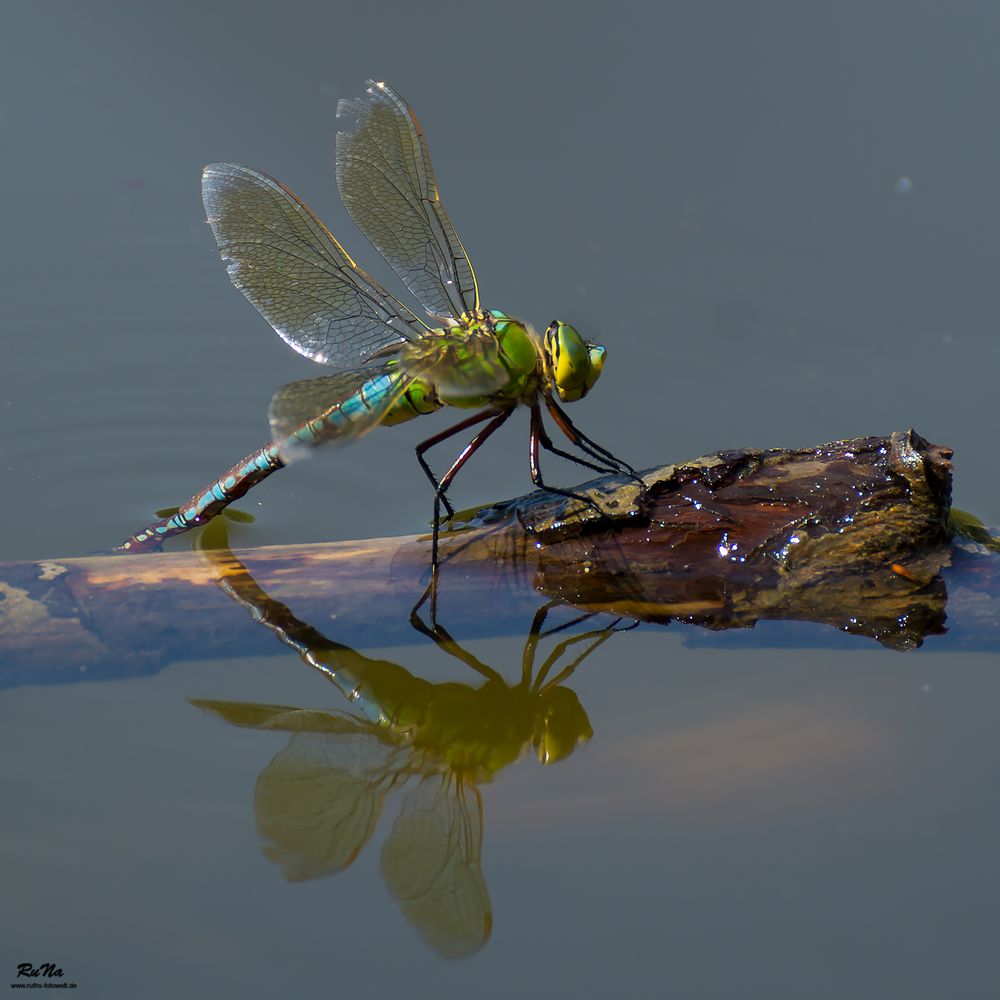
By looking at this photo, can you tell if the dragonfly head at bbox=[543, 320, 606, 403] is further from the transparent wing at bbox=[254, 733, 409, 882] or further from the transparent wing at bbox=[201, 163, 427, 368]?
the transparent wing at bbox=[254, 733, 409, 882]

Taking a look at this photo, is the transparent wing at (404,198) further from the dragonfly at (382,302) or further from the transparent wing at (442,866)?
the transparent wing at (442,866)

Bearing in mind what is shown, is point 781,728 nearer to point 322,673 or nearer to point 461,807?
point 461,807

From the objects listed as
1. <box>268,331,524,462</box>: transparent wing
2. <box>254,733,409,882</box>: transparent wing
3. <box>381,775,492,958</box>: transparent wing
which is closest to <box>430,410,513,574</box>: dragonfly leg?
<box>268,331,524,462</box>: transparent wing

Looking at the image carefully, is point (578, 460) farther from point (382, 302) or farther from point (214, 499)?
point (214, 499)

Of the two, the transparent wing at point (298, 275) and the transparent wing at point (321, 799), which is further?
the transparent wing at point (298, 275)

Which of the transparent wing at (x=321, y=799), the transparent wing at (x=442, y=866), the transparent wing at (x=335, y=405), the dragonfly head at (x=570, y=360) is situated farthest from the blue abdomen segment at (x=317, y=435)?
the transparent wing at (x=442, y=866)

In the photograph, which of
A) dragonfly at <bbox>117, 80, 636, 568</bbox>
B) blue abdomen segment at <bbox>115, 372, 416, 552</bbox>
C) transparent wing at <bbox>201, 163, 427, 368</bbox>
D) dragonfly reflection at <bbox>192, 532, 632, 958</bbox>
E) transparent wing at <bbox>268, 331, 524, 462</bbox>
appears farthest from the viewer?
transparent wing at <bbox>201, 163, 427, 368</bbox>
